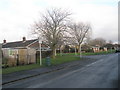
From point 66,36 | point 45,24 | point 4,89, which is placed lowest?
point 4,89

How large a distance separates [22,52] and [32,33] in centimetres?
1304

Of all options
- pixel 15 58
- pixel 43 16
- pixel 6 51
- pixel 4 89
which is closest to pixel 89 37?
pixel 43 16

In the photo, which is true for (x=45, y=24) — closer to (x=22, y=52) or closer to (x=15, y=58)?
(x=22, y=52)

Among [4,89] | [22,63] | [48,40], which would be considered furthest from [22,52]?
[4,89]

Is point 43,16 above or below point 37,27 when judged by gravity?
above

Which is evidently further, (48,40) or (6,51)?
(48,40)

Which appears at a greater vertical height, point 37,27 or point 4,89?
point 37,27

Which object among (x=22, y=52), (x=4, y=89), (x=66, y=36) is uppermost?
(x=66, y=36)

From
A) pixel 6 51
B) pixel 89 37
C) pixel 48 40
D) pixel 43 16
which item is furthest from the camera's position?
pixel 89 37

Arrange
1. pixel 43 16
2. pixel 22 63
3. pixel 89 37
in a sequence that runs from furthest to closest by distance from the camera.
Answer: pixel 89 37 → pixel 43 16 → pixel 22 63

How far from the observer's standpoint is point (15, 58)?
70.1ft

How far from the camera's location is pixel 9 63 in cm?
2017

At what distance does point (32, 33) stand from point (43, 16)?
4185 mm

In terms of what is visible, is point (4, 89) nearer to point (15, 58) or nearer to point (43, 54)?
point (15, 58)
